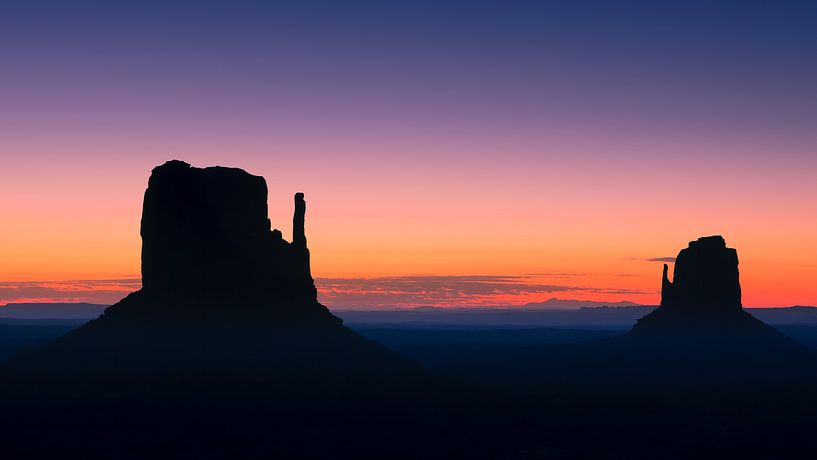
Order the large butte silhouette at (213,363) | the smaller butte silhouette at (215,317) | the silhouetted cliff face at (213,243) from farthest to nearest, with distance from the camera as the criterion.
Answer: the silhouetted cliff face at (213,243)
the smaller butte silhouette at (215,317)
the large butte silhouette at (213,363)

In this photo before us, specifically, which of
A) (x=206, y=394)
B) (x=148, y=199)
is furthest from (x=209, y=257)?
(x=206, y=394)

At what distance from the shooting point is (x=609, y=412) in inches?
5960

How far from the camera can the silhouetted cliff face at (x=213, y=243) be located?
472ft

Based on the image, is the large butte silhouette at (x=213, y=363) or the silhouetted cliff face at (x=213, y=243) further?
the silhouetted cliff face at (x=213, y=243)

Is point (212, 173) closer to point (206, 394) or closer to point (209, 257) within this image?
point (209, 257)

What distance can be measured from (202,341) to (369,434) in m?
30.9

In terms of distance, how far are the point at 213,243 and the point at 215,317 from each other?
999 centimetres

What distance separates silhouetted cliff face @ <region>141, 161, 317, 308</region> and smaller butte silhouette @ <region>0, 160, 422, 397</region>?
0.13 m

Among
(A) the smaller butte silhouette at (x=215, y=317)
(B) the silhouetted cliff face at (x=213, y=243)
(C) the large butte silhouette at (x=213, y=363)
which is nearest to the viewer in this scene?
(C) the large butte silhouette at (x=213, y=363)

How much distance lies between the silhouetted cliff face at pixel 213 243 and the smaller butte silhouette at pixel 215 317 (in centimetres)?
13

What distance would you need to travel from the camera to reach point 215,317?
142 m

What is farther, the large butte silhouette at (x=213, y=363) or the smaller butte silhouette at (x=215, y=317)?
the smaller butte silhouette at (x=215, y=317)

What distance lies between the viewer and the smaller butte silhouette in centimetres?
13275

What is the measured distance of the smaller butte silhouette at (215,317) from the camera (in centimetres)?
13275
